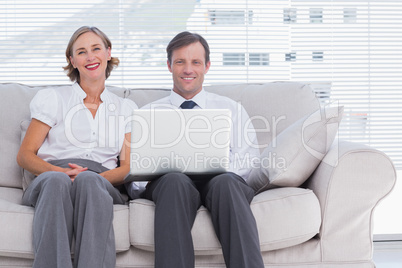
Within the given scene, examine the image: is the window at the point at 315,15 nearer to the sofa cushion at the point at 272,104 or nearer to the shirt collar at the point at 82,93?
the sofa cushion at the point at 272,104

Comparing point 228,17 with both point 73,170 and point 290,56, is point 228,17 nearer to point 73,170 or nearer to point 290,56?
point 290,56

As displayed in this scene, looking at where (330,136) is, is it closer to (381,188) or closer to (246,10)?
(381,188)

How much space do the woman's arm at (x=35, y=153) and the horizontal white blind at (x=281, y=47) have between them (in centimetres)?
110

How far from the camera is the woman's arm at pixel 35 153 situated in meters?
2.12

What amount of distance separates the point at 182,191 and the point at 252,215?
0.28 m

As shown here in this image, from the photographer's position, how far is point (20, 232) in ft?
6.05

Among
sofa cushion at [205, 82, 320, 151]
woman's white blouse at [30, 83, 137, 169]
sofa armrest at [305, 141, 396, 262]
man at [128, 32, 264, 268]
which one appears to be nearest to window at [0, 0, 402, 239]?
sofa cushion at [205, 82, 320, 151]

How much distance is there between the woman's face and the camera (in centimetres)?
232

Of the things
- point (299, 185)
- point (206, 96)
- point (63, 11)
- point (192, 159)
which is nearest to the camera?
point (192, 159)

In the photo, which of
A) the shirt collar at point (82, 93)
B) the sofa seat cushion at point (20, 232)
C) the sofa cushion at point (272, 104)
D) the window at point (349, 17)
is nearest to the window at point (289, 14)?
the window at point (349, 17)

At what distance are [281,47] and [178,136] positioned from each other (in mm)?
1809

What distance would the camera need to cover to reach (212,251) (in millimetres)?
1900

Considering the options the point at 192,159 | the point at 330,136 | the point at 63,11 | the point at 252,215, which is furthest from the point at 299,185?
the point at 63,11

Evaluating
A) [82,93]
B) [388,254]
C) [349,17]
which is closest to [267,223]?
[82,93]
